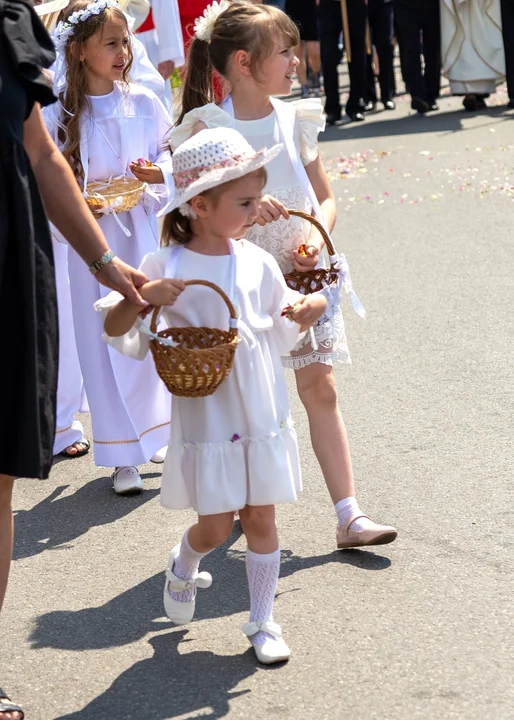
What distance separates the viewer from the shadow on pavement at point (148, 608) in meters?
4.05

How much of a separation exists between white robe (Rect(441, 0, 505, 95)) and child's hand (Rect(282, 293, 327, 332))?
11343mm

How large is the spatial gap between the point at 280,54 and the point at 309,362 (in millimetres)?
1049

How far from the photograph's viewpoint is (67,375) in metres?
6.02

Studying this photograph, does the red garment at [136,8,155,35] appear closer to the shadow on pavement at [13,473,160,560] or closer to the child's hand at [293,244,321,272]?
the shadow on pavement at [13,473,160,560]

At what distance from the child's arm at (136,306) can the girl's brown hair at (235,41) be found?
125 cm

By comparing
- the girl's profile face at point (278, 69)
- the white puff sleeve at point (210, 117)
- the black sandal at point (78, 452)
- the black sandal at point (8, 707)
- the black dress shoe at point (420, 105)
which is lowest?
the black dress shoe at point (420, 105)

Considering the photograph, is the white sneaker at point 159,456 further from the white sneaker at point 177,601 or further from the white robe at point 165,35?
the white robe at point 165,35

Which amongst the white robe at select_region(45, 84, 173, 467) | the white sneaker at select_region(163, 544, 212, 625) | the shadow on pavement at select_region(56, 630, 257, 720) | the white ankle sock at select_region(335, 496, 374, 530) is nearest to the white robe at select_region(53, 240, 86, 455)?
the white robe at select_region(45, 84, 173, 467)

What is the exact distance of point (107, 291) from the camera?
5.52 m

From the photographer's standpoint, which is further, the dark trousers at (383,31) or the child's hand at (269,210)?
the dark trousers at (383,31)

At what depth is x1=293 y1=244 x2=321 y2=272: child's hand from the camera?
14.2ft

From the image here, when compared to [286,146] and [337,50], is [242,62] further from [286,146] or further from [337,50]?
[337,50]

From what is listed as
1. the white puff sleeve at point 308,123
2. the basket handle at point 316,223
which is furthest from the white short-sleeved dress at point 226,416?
the white puff sleeve at point 308,123

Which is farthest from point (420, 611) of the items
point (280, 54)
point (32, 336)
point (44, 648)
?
point (280, 54)
